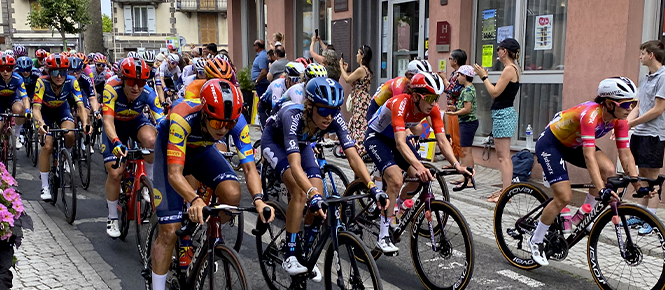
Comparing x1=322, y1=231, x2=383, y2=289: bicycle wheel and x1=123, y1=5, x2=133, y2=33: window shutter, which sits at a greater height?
x1=123, y1=5, x2=133, y2=33: window shutter

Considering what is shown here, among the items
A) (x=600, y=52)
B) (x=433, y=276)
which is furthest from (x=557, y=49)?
(x=433, y=276)

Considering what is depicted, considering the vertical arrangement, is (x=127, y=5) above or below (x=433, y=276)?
above

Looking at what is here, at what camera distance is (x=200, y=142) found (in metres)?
4.35

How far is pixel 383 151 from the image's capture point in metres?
5.77

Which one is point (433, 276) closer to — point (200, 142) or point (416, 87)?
point (416, 87)

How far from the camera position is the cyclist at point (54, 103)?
8.05 meters

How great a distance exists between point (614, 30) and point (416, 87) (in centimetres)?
461

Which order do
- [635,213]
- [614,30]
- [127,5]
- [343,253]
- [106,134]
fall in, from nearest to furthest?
1. [343,253]
2. [635,213]
3. [106,134]
4. [614,30]
5. [127,5]

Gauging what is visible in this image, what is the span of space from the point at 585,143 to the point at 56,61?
22.7 ft

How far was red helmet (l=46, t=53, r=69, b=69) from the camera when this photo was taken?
26.5 ft

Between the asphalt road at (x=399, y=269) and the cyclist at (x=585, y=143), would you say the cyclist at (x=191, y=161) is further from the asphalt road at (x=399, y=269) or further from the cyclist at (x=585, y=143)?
the cyclist at (x=585, y=143)

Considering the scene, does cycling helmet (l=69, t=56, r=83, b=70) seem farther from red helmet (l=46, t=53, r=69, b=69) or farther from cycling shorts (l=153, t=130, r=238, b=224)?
cycling shorts (l=153, t=130, r=238, b=224)

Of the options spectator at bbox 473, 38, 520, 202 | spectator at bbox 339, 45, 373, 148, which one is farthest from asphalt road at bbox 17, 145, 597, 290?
spectator at bbox 339, 45, 373, 148

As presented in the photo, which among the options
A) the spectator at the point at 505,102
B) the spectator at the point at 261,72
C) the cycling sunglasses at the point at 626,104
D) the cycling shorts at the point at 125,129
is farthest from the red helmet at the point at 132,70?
the spectator at the point at 261,72
